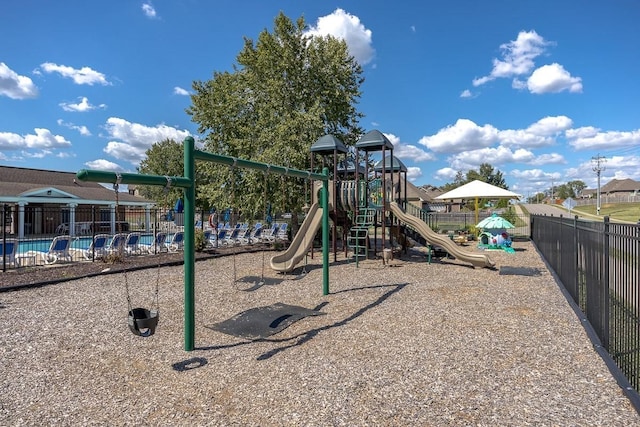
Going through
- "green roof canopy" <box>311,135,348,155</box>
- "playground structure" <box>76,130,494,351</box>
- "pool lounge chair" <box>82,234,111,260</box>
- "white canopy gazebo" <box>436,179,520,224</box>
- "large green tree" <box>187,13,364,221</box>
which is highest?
"large green tree" <box>187,13,364,221</box>

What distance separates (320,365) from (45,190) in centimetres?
2686

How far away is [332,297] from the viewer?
24.7 ft

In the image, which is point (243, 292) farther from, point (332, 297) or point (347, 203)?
point (347, 203)

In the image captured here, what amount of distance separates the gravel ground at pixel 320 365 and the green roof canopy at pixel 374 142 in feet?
19.8

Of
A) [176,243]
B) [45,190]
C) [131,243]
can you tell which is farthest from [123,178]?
[45,190]

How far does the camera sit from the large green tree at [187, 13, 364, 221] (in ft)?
52.7

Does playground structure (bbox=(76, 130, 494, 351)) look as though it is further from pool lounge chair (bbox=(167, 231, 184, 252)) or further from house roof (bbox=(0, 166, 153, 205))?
house roof (bbox=(0, 166, 153, 205))

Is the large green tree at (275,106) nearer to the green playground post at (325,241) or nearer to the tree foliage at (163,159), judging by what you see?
the green playground post at (325,241)

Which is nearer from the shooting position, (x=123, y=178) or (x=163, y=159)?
(x=123, y=178)

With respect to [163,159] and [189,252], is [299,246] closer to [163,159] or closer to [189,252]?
[189,252]

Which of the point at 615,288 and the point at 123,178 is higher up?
the point at 123,178

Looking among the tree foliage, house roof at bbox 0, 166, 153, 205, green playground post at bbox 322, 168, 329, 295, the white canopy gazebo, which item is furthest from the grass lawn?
the tree foliage

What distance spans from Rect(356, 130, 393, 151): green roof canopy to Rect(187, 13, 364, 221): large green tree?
11.7 feet

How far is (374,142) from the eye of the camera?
478 inches
